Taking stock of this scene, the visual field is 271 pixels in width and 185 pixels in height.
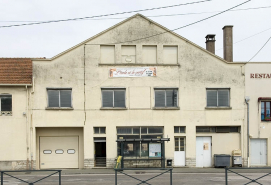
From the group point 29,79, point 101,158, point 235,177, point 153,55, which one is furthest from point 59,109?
point 235,177

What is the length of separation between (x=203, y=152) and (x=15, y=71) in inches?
562

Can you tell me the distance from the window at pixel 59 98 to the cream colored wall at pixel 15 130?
170 centimetres

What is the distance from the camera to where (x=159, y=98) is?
890 inches

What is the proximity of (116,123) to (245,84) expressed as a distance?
948 centimetres

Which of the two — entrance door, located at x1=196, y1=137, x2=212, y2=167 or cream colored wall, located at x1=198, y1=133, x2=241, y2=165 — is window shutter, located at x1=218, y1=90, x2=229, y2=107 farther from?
entrance door, located at x1=196, y1=137, x2=212, y2=167

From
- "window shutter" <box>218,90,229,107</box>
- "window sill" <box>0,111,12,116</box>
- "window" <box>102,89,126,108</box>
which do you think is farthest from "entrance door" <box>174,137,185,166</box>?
"window sill" <box>0,111,12,116</box>

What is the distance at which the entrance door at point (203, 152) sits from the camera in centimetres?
2264

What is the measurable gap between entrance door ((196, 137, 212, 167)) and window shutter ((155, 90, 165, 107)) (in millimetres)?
3625

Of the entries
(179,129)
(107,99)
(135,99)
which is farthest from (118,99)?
(179,129)

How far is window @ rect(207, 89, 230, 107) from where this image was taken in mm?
22781

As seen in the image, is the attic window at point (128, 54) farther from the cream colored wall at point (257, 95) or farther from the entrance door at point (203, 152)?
the cream colored wall at point (257, 95)

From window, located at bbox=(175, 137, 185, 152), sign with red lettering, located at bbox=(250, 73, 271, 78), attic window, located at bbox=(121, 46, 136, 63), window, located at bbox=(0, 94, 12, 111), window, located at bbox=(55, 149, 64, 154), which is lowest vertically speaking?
window, located at bbox=(55, 149, 64, 154)

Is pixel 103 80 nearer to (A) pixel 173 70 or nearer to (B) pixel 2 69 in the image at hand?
(A) pixel 173 70

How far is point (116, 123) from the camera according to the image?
22.3 metres
